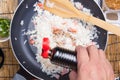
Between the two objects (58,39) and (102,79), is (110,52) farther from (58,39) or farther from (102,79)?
(102,79)

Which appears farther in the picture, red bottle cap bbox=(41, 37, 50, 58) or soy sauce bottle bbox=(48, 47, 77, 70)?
red bottle cap bbox=(41, 37, 50, 58)

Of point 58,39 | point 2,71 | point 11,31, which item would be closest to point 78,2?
point 58,39

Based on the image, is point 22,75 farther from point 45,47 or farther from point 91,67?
point 91,67

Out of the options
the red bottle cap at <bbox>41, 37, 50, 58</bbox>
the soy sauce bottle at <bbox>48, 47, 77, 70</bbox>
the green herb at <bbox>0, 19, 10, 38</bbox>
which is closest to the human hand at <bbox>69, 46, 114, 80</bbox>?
the soy sauce bottle at <bbox>48, 47, 77, 70</bbox>

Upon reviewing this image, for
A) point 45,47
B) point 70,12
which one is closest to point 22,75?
point 45,47

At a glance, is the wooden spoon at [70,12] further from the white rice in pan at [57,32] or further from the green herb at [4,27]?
the green herb at [4,27]

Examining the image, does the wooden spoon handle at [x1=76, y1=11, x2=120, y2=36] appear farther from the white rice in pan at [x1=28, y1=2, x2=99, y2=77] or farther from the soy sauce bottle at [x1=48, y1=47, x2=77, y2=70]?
the soy sauce bottle at [x1=48, y1=47, x2=77, y2=70]
